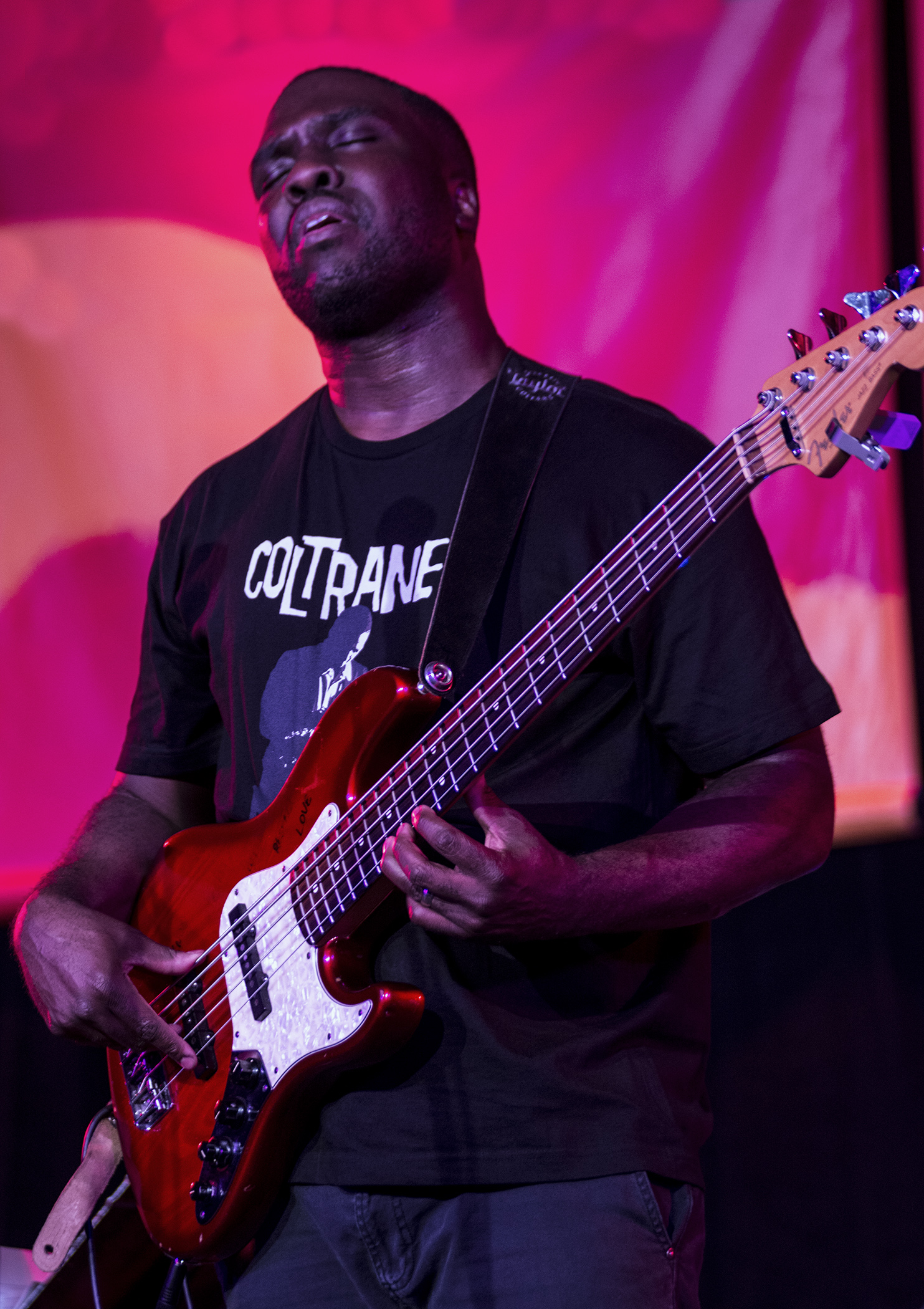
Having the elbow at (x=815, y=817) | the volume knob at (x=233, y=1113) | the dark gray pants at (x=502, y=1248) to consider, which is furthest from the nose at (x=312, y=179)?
the dark gray pants at (x=502, y=1248)

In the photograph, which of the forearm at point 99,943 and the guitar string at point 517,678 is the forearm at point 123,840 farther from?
the guitar string at point 517,678

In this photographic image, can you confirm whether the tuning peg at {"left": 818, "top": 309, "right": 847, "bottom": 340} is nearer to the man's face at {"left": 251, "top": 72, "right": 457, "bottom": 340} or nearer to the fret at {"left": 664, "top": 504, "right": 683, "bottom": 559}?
the fret at {"left": 664, "top": 504, "right": 683, "bottom": 559}

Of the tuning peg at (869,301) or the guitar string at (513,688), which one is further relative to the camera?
the guitar string at (513,688)

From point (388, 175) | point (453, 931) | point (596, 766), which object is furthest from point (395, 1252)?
point (388, 175)

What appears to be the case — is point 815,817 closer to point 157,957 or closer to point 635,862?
point 635,862

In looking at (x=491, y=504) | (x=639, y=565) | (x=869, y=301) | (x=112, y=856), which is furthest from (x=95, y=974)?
(x=869, y=301)

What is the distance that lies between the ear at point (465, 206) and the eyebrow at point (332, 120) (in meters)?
0.19

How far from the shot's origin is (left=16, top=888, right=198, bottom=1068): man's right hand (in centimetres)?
189

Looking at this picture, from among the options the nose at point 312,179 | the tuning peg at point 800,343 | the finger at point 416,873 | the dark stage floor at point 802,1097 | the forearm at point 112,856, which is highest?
the nose at point 312,179

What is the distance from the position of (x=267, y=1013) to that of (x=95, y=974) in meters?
0.32

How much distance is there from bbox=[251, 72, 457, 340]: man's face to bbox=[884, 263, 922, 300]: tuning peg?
101 centimetres

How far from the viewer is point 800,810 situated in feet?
5.65

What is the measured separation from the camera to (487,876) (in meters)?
1.44

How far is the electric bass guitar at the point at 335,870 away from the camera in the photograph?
1.43m
